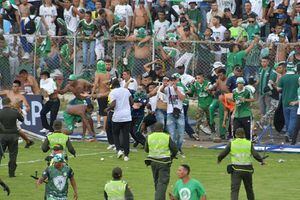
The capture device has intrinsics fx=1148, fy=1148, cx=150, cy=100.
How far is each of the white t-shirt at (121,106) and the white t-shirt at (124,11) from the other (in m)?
7.44

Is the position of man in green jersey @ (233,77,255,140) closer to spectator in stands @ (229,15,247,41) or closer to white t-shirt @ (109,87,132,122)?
white t-shirt @ (109,87,132,122)

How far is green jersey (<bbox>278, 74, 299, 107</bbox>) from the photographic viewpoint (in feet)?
104

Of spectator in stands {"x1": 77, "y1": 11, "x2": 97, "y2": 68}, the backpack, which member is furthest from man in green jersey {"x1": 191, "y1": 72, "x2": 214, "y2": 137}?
the backpack

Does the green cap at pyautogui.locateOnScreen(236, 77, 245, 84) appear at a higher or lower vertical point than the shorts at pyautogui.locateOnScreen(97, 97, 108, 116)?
higher

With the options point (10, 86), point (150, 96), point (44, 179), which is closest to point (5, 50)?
point (10, 86)

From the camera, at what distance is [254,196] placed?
23.8 m

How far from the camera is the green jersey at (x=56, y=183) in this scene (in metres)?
21.0

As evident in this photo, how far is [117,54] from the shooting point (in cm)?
3534

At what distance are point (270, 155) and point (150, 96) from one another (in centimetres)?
361

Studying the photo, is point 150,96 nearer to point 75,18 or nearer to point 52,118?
point 52,118

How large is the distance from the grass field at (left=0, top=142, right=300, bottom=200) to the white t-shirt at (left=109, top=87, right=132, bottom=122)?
3.68 ft

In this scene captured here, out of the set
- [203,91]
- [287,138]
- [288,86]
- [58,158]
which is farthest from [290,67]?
[58,158]

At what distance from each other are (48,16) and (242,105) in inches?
393

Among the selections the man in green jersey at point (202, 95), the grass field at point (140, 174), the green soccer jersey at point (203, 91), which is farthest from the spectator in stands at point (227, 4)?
the grass field at point (140, 174)
